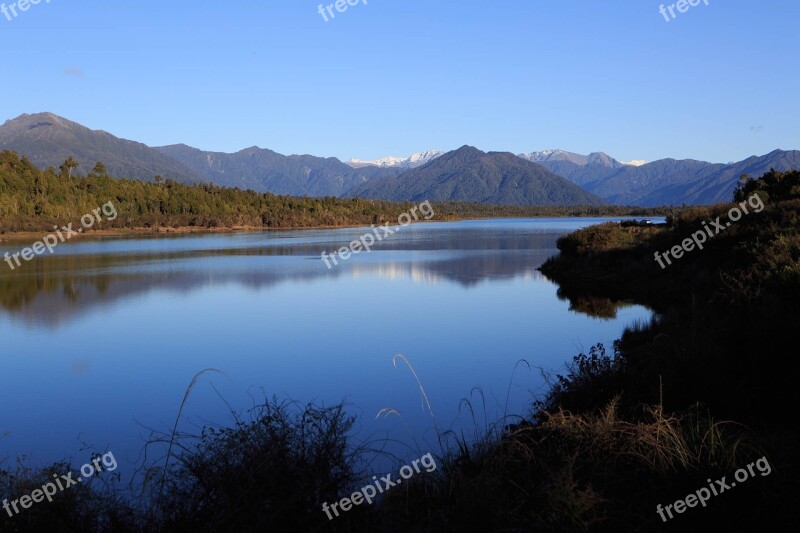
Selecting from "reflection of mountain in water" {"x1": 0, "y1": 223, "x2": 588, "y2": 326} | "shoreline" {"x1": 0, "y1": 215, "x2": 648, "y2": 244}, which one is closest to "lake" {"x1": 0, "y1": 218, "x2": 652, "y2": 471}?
"reflection of mountain in water" {"x1": 0, "y1": 223, "x2": 588, "y2": 326}

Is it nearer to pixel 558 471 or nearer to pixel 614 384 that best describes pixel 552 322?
pixel 614 384

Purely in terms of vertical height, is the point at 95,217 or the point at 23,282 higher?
the point at 95,217

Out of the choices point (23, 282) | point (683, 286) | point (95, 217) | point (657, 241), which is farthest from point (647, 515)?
point (95, 217)

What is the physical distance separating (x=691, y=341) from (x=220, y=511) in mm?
6640

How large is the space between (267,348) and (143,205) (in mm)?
93005

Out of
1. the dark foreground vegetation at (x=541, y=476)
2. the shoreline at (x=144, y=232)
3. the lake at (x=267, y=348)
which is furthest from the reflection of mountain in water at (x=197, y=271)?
the shoreline at (x=144, y=232)

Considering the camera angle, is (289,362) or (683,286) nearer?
(289,362)

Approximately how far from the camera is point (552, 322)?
19953 millimetres

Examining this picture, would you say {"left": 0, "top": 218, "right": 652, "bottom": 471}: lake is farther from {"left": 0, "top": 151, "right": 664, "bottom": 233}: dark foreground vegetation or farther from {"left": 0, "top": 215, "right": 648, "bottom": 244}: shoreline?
{"left": 0, "top": 151, "right": 664, "bottom": 233}: dark foreground vegetation

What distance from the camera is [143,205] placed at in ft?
334

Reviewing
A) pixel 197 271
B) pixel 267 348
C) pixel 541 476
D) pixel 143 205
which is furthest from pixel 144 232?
pixel 541 476

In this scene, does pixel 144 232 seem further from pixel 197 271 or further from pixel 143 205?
pixel 197 271

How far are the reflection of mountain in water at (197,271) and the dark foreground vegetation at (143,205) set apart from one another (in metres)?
35.8

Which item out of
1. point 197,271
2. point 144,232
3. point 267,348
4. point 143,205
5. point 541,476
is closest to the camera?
point 541,476
